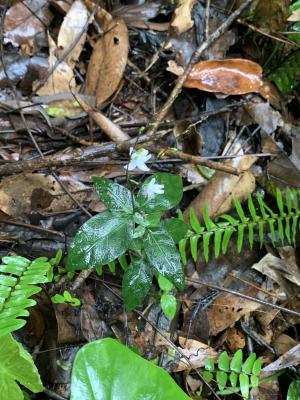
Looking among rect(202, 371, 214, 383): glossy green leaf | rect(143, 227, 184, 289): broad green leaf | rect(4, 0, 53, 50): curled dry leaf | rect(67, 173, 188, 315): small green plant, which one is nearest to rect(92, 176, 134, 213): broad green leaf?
rect(67, 173, 188, 315): small green plant

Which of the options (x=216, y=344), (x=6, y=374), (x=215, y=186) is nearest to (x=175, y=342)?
(x=216, y=344)

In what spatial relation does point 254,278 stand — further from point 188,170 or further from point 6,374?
point 6,374

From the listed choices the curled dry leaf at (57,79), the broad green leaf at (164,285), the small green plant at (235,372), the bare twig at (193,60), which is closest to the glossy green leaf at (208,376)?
the small green plant at (235,372)

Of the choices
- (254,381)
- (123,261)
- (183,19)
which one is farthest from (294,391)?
(183,19)

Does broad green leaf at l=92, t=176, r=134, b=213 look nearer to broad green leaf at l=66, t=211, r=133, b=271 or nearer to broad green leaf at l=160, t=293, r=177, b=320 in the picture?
broad green leaf at l=66, t=211, r=133, b=271

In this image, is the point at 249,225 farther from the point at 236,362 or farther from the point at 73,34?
the point at 73,34

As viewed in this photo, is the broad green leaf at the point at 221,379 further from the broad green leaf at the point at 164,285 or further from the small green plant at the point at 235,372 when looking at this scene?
the broad green leaf at the point at 164,285
